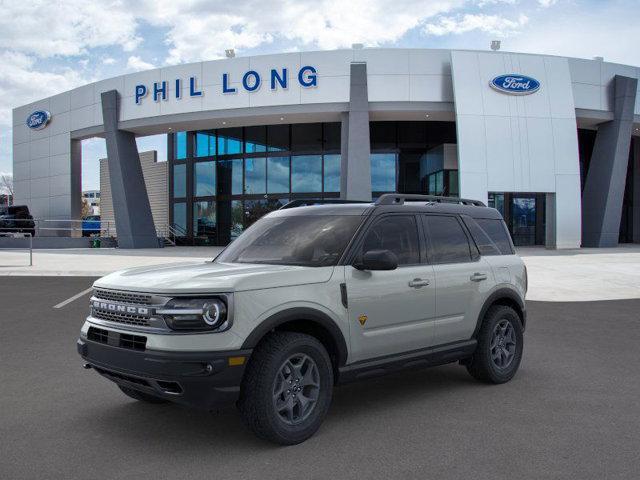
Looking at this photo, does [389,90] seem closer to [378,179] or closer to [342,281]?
[378,179]

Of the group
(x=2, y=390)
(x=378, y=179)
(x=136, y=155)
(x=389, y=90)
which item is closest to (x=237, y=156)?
(x=136, y=155)

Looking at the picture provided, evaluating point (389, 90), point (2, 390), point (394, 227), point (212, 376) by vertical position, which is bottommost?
point (2, 390)

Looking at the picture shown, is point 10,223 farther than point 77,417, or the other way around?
point 10,223

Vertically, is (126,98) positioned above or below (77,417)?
above

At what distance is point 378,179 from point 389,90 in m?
7.58

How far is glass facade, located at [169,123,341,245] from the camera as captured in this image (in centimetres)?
3384

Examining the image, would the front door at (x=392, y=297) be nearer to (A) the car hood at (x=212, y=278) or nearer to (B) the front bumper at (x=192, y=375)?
(A) the car hood at (x=212, y=278)

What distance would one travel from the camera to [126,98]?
3059 centimetres

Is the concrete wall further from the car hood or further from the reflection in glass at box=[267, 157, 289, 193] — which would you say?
the car hood

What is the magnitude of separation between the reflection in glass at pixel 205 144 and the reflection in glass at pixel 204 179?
647 mm

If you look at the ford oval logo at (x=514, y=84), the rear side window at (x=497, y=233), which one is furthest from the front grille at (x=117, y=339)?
the ford oval logo at (x=514, y=84)

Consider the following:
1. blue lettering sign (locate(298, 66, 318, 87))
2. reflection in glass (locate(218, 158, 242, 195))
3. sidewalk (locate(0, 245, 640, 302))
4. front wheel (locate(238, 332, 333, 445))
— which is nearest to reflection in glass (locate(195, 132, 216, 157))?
reflection in glass (locate(218, 158, 242, 195))

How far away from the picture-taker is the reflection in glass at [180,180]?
38.2 m

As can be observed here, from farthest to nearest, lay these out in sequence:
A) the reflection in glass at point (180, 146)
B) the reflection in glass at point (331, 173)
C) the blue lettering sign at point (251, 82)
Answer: the reflection in glass at point (180, 146) < the reflection in glass at point (331, 173) < the blue lettering sign at point (251, 82)
